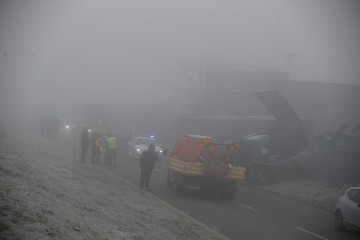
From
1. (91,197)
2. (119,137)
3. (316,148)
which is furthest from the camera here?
(119,137)

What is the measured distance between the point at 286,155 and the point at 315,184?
5.12 m

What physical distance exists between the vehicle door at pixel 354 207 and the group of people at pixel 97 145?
14.9 m

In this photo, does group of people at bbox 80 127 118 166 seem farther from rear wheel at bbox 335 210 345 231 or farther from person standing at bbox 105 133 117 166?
rear wheel at bbox 335 210 345 231

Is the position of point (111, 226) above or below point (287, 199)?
above

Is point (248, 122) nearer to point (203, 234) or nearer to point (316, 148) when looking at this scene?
point (316, 148)

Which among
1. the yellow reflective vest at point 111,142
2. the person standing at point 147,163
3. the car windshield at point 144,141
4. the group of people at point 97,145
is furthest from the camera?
the car windshield at point 144,141

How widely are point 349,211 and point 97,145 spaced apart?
1546 cm

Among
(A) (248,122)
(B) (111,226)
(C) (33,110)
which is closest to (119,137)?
(A) (248,122)

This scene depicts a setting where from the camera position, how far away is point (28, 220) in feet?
25.8

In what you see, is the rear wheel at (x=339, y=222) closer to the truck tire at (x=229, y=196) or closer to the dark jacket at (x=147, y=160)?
the truck tire at (x=229, y=196)

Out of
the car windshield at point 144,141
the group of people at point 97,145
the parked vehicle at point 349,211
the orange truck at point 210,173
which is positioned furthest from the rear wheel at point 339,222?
the car windshield at point 144,141

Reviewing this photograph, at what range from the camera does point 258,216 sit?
48.2ft

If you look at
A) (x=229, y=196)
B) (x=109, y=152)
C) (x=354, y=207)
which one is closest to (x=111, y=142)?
(x=109, y=152)

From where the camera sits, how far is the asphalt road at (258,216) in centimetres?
1226
